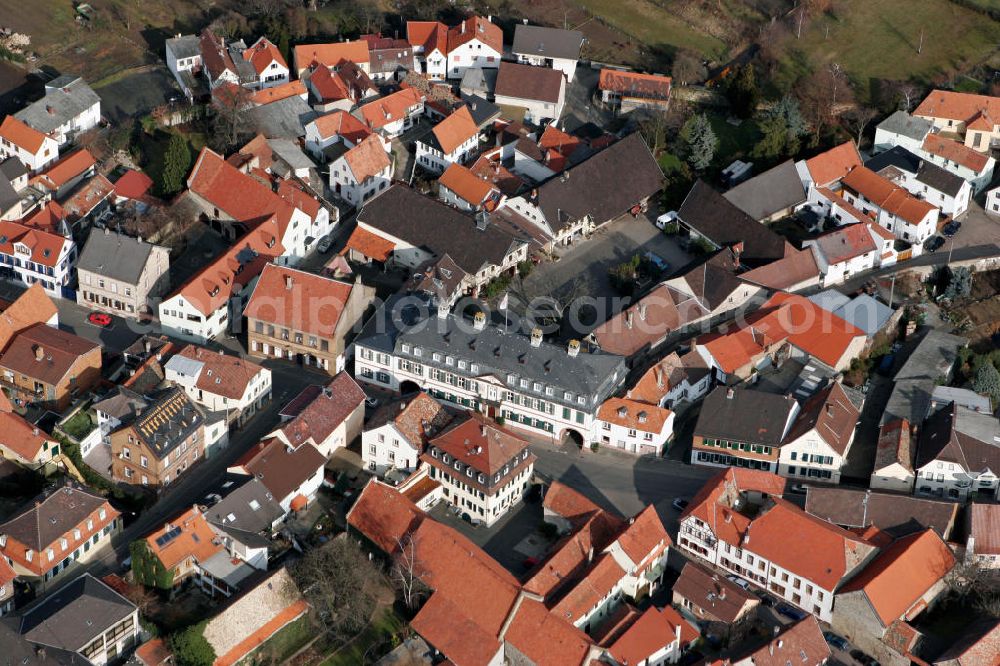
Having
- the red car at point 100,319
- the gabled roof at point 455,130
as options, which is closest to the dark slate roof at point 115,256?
the red car at point 100,319

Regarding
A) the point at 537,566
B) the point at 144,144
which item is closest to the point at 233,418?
the point at 537,566

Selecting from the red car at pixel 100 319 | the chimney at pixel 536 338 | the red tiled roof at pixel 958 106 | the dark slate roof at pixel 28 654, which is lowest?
the red car at pixel 100 319

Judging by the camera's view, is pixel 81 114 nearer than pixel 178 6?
Yes

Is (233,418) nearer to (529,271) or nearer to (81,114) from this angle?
(529,271)

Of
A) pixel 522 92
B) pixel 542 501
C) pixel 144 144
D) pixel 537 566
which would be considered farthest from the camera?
pixel 522 92

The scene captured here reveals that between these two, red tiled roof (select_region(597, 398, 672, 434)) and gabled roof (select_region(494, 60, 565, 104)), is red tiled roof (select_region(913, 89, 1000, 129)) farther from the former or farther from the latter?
red tiled roof (select_region(597, 398, 672, 434))

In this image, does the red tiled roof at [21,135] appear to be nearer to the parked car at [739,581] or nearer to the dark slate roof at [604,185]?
the dark slate roof at [604,185]

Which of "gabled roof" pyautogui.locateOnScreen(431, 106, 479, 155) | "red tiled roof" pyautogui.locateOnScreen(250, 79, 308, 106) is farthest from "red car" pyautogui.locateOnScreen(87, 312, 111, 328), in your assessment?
"gabled roof" pyautogui.locateOnScreen(431, 106, 479, 155)
